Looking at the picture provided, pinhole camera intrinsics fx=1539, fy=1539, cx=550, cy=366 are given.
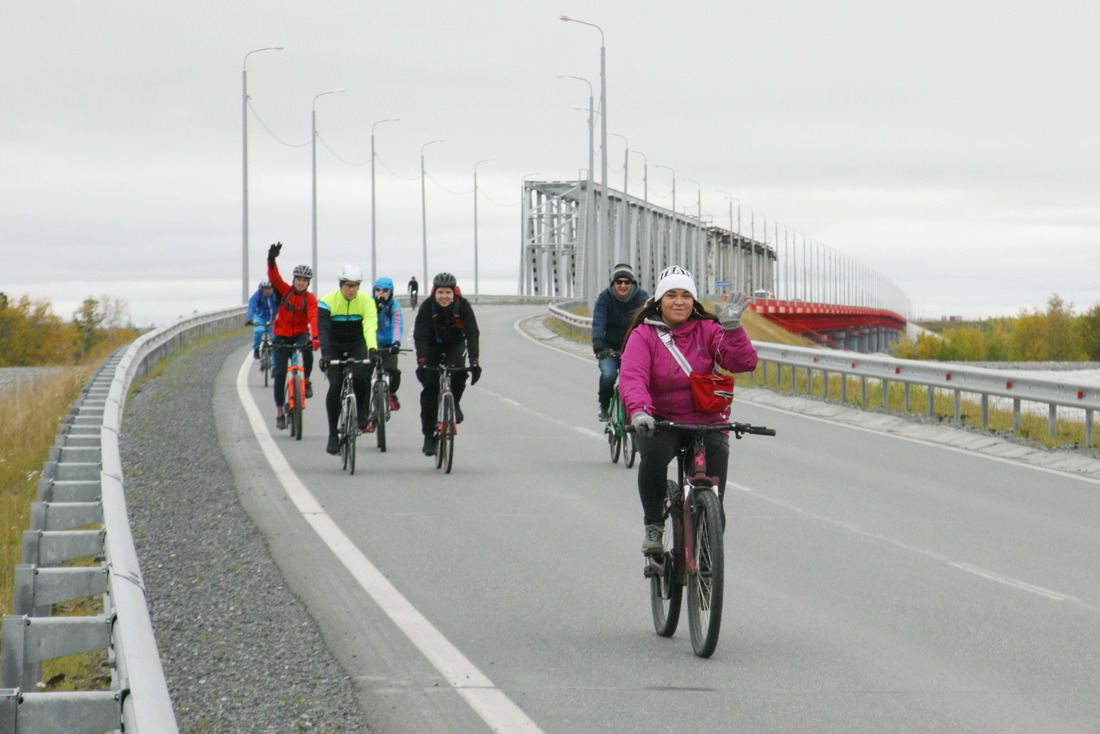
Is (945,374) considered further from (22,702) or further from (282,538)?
(22,702)

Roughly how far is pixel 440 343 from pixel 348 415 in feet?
3.55

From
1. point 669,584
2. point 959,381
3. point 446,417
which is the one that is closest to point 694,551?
point 669,584

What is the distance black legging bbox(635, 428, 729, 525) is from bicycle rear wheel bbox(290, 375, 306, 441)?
9842 mm

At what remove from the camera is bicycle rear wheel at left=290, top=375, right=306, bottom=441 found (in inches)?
661

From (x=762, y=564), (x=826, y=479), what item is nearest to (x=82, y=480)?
(x=762, y=564)

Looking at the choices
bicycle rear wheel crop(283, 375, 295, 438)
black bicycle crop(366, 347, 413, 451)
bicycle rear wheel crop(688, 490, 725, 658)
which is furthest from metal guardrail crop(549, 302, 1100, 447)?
bicycle rear wheel crop(688, 490, 725, 658)

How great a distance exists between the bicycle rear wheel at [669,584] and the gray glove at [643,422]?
0.57 metres

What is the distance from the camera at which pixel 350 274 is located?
14.7 metres

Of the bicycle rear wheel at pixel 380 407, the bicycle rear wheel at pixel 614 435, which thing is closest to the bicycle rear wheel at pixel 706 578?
the bicycle rear wheel at pixel 614 435

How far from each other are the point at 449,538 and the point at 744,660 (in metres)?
3.85

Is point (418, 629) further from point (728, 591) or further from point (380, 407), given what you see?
point (380, 407)

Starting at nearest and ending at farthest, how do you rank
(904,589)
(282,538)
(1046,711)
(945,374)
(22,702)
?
(22,702)
(1046,711)
(904,589)
(282,538)
(945,374)

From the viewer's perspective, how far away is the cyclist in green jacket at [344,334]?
48.7 feet

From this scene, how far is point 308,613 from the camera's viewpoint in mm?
7848
